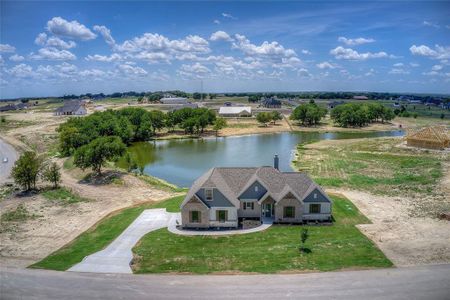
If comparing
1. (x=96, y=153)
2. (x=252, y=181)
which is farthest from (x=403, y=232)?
(x=96, y=153)

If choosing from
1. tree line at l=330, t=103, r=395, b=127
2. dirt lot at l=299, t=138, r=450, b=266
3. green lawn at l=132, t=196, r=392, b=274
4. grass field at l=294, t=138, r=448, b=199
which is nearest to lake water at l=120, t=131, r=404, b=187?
grass field at l=294, t=138, r=448, b=199

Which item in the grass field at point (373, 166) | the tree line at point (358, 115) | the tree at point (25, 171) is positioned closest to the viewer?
the tree at point (25, 171)

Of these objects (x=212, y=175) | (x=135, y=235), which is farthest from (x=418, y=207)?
(x=135, y=235)

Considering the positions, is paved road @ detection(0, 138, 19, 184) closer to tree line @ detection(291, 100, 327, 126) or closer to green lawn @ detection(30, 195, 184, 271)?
green lawn @ detection(30, 195, 184, 271)

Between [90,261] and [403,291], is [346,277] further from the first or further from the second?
[90,261]

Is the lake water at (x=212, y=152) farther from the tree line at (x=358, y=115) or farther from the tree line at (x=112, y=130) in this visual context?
the tree line at (x=358, y=115)

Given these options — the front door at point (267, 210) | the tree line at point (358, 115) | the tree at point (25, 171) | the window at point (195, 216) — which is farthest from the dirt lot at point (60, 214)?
the tree line at point (358, 115)

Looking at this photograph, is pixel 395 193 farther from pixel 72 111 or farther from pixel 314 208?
pixel 72 111
